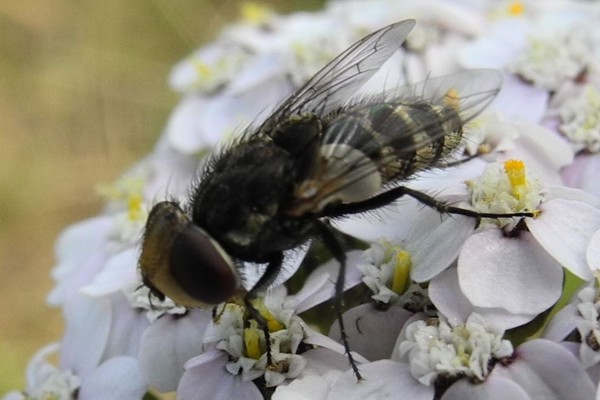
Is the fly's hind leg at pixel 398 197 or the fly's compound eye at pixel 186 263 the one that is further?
the fly's hind leg at pixel 398 197

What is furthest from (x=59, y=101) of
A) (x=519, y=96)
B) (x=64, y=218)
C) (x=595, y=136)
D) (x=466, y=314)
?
(x=466, y=314)

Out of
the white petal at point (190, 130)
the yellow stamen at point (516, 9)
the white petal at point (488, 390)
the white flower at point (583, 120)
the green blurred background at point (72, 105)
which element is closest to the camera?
the white petal at point (488, 390)

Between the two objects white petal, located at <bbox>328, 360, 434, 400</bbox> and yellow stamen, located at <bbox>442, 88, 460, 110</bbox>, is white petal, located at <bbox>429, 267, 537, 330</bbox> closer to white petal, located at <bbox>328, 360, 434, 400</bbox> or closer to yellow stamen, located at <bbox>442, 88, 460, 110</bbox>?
white petal, located at <bbox>328, 360, 434, 400</bbox>

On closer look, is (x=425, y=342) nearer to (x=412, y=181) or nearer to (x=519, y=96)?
(x=412, y=181)

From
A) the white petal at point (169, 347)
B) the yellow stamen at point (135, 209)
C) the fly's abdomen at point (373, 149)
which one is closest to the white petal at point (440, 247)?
the fly's abdomen at point (373, 149)

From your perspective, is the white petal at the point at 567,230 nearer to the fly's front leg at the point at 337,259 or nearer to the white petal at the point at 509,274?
the white petal at the point at 509,274

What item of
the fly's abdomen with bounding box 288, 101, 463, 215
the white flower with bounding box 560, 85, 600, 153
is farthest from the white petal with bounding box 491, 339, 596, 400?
the white flower with bounding box 560, 85, 600, 153

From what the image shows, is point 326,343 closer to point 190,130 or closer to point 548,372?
point 548,372
